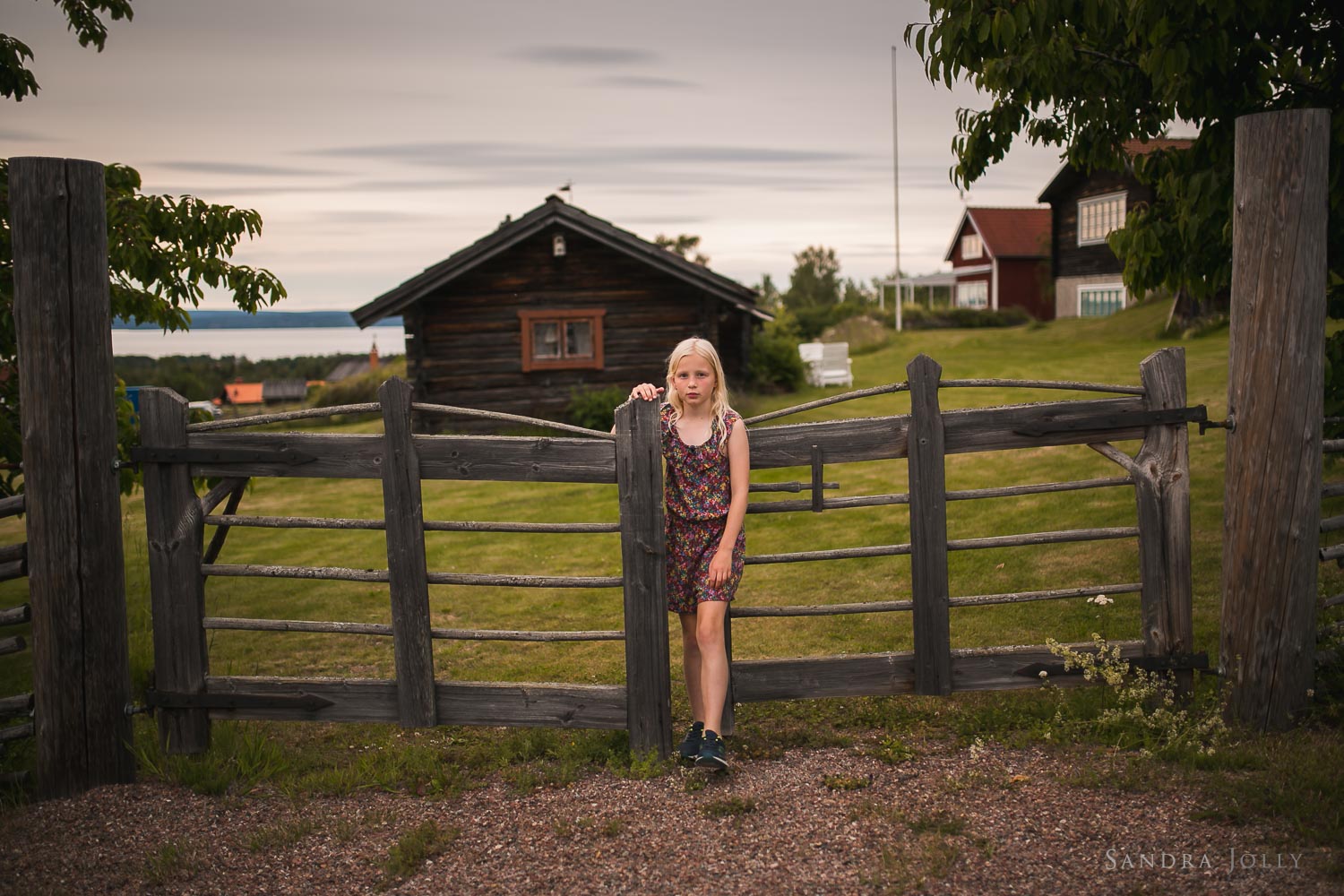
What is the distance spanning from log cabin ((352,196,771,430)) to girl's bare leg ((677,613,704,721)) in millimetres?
15322

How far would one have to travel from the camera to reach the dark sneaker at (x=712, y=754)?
15.3ft

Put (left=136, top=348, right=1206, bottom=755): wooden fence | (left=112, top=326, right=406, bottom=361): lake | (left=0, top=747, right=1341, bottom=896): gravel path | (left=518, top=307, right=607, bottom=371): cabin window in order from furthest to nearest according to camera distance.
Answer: (left=112, top=326, right=406, bottom=361): lake, (left=518, top=307, right=607, bottom=371): cabin window, (left=136, top=348, right=1206, bottom=755): wooden fence, (left=0, top=747, right=1341, bottom=896): gravel path

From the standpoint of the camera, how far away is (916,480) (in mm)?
5129

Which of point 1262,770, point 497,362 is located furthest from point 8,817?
point 497,362

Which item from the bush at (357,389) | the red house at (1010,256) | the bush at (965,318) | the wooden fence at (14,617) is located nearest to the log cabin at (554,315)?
the bush at (357,389)

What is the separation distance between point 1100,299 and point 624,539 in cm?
3368

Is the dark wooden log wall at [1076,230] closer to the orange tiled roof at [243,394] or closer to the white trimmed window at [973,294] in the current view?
the white trimmed window at [973,294]

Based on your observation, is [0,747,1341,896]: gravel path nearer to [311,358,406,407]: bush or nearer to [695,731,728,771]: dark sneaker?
[695,731,728,771]: dark sneaker

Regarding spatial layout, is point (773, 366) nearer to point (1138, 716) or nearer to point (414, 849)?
point (1138, 716)

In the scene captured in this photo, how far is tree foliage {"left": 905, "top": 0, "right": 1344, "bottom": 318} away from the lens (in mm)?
Result: 6363

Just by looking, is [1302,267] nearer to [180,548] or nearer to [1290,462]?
[1290,462]

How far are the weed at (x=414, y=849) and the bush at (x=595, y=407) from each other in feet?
48.8

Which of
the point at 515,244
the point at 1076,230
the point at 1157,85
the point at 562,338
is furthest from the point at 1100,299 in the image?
the point at 1157,85

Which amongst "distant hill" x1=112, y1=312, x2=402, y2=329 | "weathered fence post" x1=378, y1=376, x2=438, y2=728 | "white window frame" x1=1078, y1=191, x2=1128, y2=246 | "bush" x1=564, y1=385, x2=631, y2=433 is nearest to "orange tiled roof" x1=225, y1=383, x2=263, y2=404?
"distant hill" x1=112, y1=312, x2=402, y2=329
